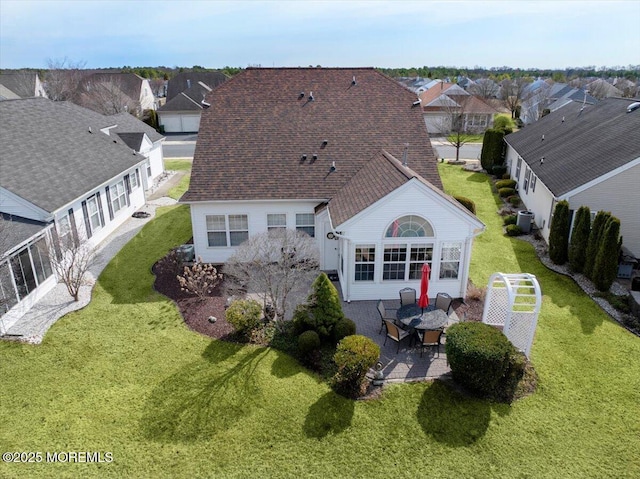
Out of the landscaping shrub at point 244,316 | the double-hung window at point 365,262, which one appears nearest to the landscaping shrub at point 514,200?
the double-hung window at point 365,262

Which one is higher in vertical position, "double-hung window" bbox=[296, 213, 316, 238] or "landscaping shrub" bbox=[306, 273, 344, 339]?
"double-hung window" bbox=[296, 213, 316, 238]

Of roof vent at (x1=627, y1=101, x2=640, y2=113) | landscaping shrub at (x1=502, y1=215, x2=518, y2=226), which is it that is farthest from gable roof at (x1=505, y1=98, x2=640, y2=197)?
landscaping shrub at (x1=502, y1=215, x2=518, y2=226)

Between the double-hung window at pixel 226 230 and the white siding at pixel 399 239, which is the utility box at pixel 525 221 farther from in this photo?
the double-hung window at pixel 226 230

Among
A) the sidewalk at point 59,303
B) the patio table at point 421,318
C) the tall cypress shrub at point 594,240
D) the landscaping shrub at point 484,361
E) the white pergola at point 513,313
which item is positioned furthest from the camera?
the tall cypress shrub at point 594,240

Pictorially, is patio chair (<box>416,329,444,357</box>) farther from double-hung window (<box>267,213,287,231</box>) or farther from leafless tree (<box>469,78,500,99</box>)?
leafless tree (<box>469,78,500,99</box>)

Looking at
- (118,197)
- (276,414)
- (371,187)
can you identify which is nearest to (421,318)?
(371,187)

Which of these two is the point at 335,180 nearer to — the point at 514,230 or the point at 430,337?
the point at 430,337
